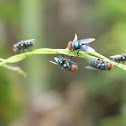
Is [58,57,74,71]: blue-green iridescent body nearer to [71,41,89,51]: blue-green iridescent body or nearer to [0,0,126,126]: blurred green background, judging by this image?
[71,41,89,51]: blue-green iridescent body

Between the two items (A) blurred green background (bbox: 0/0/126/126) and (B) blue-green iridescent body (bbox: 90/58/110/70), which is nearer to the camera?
(B) blue-green iridescent body (bbox: 90/58/110/70)

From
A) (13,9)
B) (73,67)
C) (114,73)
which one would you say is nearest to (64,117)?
(114,73)

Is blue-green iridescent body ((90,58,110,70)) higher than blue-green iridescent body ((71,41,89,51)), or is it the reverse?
blue-green iridescent body ((71,41,89,51))

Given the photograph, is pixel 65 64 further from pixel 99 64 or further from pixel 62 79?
pixel 62 79

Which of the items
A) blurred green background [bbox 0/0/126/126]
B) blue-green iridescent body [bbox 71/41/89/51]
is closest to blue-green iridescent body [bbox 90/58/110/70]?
blue-green iridescent body [bbox 71/41/89/51]

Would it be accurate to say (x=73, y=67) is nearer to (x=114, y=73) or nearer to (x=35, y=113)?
(x=114, y=73)

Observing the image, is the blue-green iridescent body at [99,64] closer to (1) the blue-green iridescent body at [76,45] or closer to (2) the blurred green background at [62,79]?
(1) the blue-green iridescent body at [76,45]

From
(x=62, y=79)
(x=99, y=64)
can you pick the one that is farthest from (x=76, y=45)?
(x=62, y=79)

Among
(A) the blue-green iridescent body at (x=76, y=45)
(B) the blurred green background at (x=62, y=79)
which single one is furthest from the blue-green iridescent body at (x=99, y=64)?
(B) the blurred green background at (x=62, y=79)

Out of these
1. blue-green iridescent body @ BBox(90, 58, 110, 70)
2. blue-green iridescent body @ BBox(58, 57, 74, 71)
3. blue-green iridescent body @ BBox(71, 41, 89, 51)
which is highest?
blue-green iridescent body @ BBox(71, 41, 89, 51)
